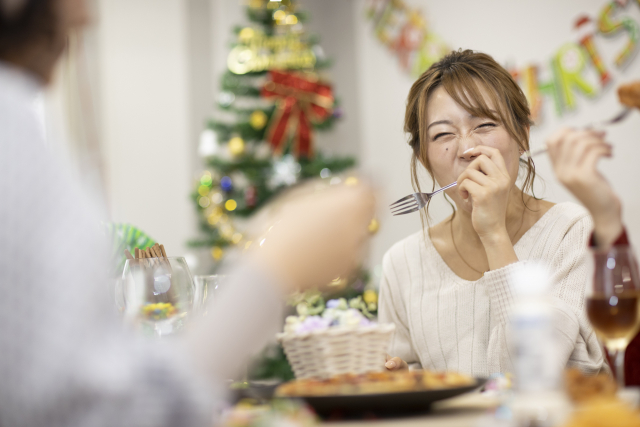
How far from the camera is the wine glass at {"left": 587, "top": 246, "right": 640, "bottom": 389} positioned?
68 centimetres

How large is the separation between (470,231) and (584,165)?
812 mm

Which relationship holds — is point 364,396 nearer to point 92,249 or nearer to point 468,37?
point 92,249

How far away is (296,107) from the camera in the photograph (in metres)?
3.83

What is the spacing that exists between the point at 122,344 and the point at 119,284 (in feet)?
1.71

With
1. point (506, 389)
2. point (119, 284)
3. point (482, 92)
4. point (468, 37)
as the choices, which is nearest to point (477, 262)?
point (482, 92)

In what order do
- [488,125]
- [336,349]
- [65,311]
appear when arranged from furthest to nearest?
[488,125] → [336,349] → [65,311]

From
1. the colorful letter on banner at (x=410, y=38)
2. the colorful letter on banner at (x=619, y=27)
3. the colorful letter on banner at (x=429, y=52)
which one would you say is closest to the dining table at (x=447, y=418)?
the colorful letter on banner at (x=619, y=27)

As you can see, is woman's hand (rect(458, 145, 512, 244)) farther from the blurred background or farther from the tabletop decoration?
the blurred background

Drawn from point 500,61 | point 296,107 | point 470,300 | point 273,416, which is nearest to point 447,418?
point 273,416

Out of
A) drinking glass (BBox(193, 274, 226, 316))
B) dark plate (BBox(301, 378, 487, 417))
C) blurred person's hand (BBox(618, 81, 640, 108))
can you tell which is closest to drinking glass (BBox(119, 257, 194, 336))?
drinking glass (BBox(193, 274, 226, 316))

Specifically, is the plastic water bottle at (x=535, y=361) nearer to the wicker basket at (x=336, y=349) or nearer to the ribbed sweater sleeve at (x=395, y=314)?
the wicker basket at (x=336, y=349)

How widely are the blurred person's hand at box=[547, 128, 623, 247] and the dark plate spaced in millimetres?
281

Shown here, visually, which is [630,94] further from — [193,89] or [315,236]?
[193,89]

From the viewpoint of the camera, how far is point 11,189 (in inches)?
16.6
